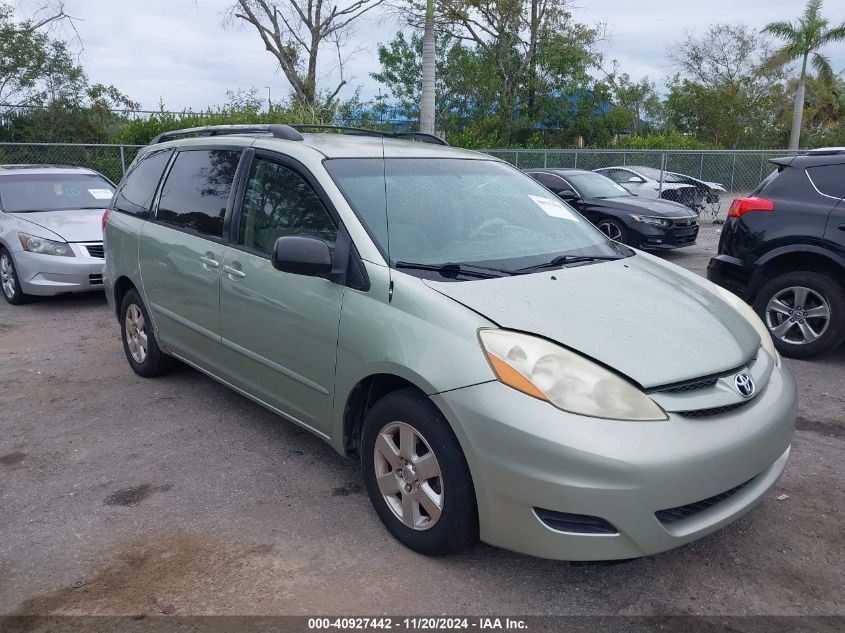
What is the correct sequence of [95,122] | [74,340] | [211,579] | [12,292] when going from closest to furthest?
[211,579] → [74,340] → [12,292] → [95,122]

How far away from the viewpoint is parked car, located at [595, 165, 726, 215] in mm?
17062

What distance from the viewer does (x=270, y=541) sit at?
10.7 ft

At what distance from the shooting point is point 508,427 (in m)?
2.60

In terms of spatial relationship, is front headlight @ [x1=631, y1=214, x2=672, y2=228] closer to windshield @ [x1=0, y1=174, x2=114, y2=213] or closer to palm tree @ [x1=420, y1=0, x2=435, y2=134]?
palm tree @ [x1=420, y1=0, x2=435, y2=134]

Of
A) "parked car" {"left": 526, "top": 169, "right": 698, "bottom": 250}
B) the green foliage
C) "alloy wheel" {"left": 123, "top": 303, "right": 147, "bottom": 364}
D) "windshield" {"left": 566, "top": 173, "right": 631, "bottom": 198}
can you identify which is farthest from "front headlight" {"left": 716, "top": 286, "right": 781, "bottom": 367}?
the green foliage

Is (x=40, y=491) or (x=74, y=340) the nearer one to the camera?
(x=40, y=491)

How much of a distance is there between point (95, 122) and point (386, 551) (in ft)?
68.3

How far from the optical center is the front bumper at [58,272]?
7.73 metres

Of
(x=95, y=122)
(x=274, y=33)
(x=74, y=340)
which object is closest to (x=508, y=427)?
(x=74, y=340)

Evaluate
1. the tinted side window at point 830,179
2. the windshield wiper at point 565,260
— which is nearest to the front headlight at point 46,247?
the windshield wiper at point 565,260

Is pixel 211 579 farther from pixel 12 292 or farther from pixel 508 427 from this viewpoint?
pixel 12 292

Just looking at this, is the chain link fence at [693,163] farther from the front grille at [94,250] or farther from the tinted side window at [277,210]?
the tinted side window at [277,210]

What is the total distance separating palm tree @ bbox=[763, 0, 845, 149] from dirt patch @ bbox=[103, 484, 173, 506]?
3416 cm

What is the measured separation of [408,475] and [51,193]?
7.61 metres
